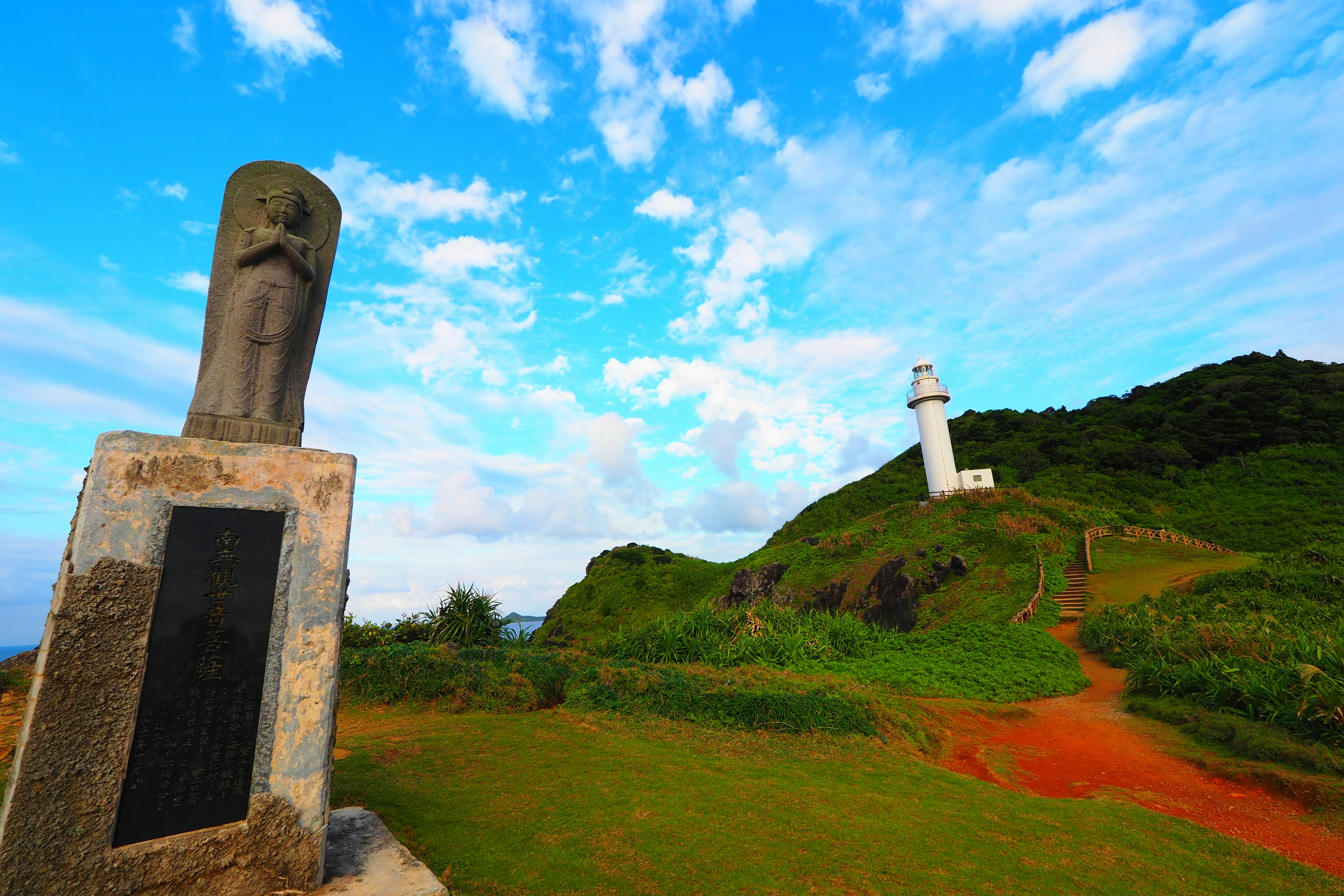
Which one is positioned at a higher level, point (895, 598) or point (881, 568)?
point (881, 568)

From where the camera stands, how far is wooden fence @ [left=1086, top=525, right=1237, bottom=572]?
1958 centimetres

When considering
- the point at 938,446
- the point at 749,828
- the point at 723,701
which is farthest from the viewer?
the point at 938,446

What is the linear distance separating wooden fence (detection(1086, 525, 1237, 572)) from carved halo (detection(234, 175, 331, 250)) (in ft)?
73.7

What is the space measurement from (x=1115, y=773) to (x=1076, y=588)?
11322 mm

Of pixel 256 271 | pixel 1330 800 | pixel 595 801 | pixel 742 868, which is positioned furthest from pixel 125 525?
pixel 1330 800

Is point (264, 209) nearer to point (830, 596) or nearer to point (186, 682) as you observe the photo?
point (186, 682)

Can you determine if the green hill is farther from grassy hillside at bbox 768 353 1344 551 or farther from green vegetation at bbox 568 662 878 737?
green vegetation at bbox 568 662 878 737

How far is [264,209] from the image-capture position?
4.09 m

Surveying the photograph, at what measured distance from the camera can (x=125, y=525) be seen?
2.98 meters

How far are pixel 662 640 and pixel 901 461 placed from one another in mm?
30247

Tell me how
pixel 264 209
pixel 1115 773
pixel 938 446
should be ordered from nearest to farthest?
1. pixel 264 209
2. pixel 1115 773
3. pixel 938 446

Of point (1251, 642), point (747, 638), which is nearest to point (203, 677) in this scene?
point (747, 638)

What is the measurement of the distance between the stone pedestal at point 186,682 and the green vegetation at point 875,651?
892 centimetres

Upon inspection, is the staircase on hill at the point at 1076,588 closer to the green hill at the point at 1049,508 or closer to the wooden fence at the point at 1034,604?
the green hill at the point at 1049,508
